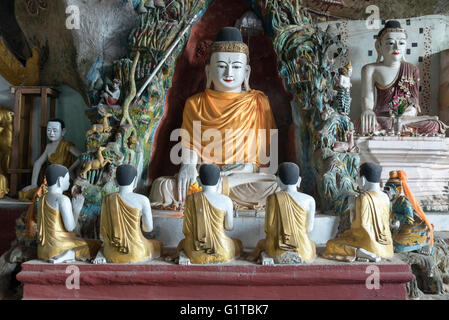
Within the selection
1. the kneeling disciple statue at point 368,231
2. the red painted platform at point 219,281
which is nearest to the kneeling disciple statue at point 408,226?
the kneeling disciple statue at point 368,231

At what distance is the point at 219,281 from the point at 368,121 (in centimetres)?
378

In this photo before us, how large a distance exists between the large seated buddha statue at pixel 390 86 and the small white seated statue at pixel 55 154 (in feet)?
13.7

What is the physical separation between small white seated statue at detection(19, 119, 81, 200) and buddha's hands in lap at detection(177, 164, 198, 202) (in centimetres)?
183

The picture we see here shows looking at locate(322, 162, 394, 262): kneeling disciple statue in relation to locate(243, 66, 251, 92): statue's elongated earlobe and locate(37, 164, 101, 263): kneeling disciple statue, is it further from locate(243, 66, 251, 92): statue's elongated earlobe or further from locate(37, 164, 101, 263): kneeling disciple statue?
locate(243, 66, 251, 92): statue's elongated earlobe

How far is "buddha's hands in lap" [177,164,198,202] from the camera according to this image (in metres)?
5.05

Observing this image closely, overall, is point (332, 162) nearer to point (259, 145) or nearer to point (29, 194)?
point (259, 145)

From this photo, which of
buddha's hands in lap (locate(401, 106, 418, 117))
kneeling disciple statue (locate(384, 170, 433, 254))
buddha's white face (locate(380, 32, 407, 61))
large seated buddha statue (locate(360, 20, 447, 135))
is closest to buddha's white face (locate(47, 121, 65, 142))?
large seated buddha statue (locate(360, 20, 447, 135))

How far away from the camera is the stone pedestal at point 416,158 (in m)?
6.09

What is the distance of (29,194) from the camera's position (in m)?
6.12

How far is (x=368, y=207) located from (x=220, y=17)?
3.75m

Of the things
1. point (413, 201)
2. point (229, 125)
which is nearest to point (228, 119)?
point (229, 125)

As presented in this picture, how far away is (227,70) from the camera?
18.7 ft

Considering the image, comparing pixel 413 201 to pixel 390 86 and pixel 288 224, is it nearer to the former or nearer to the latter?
pixel 288 224

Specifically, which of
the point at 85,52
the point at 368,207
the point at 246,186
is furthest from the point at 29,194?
the point at 368,207
